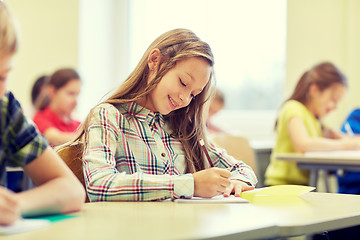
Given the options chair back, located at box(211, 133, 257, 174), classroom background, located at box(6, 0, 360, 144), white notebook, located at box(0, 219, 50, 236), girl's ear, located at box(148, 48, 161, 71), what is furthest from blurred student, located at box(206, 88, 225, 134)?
white notebook, located at box(0, 219, 50, 236)

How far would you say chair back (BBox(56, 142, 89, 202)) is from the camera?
139cm

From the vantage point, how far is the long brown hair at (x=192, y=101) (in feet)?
4.98

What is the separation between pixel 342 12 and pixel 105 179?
11.4ft

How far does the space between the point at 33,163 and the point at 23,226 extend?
21 centimetres

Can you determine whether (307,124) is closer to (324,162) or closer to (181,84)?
(324,162)

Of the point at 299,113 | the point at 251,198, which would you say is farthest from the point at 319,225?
the point at 299,113

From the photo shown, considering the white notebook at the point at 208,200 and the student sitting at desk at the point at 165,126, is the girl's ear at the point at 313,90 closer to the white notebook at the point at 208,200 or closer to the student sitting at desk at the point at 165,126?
the student sitting at desk at the point at 165,126

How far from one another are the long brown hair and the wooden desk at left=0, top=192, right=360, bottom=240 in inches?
16.8

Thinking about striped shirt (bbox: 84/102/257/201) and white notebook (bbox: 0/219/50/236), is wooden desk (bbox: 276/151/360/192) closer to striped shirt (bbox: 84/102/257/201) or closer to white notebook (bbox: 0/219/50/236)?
striped shirt (bbox: 84/102/257/201)

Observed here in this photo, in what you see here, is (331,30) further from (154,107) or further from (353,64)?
(154,107)

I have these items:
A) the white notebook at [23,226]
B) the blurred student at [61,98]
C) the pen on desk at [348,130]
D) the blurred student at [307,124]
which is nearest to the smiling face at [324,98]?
the blurred student at [307,124]

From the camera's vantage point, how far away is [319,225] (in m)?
0.94

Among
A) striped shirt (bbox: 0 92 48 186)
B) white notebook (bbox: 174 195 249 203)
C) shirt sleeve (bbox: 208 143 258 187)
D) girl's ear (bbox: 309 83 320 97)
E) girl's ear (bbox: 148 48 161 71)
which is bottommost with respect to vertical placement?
girl's ear (bbox: 309 83 320 97)

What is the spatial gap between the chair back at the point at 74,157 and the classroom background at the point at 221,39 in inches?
124
